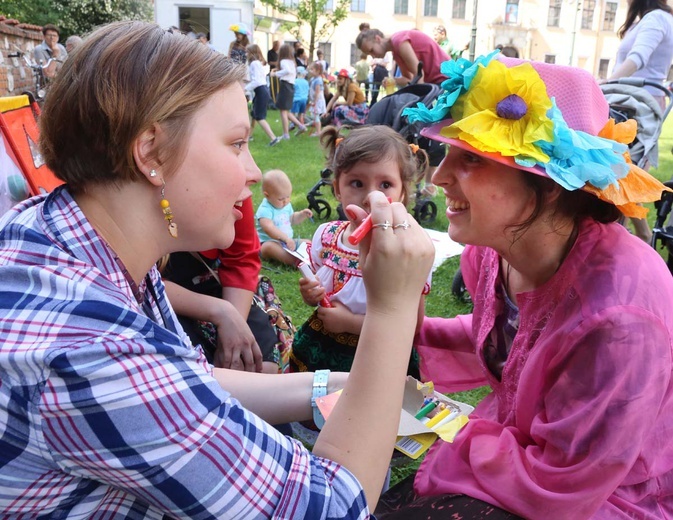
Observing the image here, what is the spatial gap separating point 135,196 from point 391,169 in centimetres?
166

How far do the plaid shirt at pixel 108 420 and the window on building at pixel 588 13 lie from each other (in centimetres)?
4448

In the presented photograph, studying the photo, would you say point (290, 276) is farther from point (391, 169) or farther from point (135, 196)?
point (135, 196)

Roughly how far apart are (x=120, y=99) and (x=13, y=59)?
12451mm

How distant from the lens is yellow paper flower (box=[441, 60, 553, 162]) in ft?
4.93

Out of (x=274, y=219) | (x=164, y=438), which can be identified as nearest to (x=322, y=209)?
(x=274, y=219)

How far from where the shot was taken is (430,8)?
38.7 metres

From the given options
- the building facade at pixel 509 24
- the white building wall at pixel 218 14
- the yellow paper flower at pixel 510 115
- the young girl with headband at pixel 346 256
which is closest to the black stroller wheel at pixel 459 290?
the young girl with headband at pixel 346 256

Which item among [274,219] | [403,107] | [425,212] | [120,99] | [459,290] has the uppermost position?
[120,99]

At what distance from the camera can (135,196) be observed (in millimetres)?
1229

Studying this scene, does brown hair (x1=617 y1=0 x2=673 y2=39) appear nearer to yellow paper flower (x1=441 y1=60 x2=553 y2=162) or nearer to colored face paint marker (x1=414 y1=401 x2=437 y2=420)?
yellow paper flower (x1=441 y1=60 x2=553 y2=162)

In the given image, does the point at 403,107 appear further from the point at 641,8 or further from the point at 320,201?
the point at 641,8

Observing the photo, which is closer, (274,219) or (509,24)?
(274,219)

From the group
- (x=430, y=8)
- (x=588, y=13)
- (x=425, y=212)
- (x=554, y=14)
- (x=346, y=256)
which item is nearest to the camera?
(x=346, y=256)

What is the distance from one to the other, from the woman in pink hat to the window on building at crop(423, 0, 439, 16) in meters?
40.5
